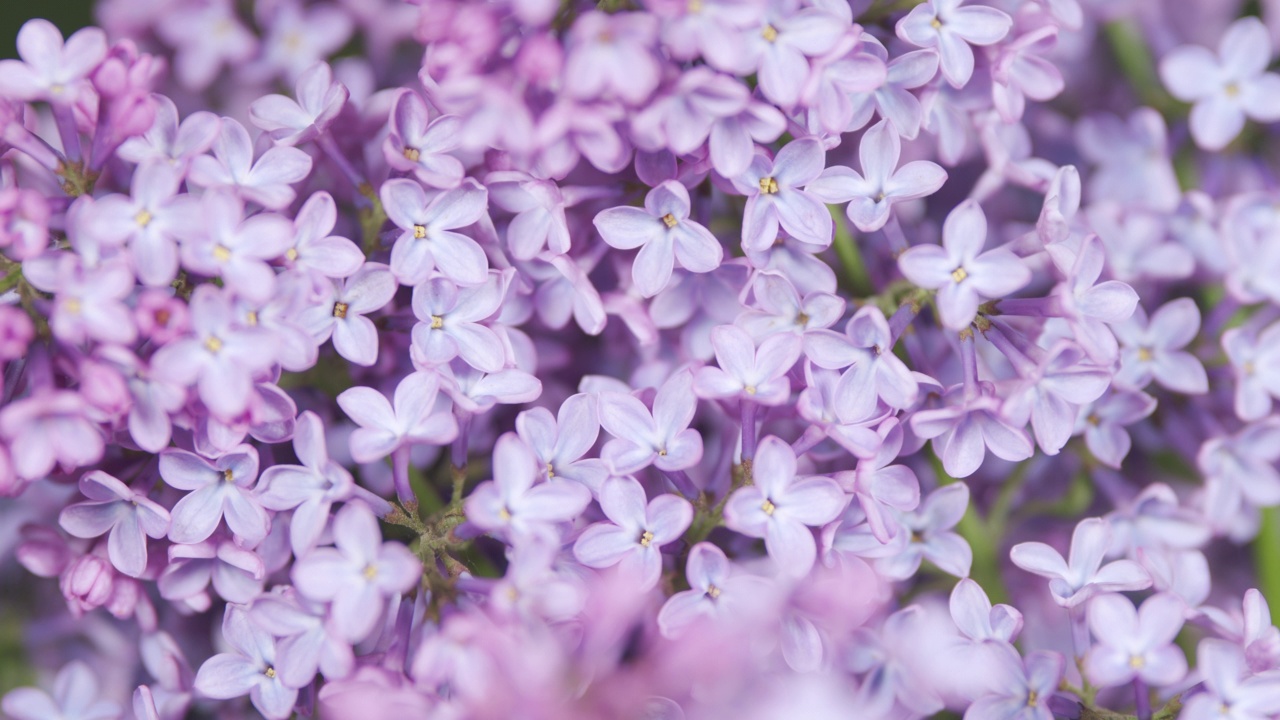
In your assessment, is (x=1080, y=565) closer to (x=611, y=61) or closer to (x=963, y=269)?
(x=963, y=269)

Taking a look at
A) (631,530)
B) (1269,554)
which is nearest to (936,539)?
(631,530)

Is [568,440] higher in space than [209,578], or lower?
higher

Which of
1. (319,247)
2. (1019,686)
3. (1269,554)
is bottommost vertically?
(1269,554)

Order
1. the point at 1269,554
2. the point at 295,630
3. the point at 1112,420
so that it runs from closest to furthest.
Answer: the point at 295,630 → the point at 1112,420 → the point at 1269,554

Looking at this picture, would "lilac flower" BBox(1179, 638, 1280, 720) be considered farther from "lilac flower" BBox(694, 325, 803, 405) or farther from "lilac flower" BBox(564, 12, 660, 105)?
"lilac flower" BBox(564, 12, 660, 105)

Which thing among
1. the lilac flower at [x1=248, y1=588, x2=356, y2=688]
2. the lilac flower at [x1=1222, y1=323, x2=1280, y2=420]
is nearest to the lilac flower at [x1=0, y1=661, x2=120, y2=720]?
the lilac flower at [x1=248, y1=588, x2=356, y2=688]

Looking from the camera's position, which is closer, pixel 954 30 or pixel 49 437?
pixel 49 437

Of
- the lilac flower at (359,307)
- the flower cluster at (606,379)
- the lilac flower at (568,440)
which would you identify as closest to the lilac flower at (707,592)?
the flower cluster at (606,379)
